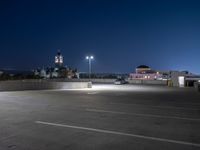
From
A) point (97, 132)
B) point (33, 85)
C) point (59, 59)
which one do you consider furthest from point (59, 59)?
point (97, 132)

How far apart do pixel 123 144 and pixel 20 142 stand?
2701mm

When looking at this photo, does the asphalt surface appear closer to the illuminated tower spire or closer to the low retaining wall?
the low retaining wall

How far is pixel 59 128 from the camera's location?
332 inches

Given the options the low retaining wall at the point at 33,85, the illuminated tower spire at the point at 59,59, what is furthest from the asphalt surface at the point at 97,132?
the illuminated tower spire at the point at 59,59

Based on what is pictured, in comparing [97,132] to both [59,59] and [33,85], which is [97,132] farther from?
[59,59]

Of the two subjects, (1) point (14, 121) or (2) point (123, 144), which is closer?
(2) point (123, 144)

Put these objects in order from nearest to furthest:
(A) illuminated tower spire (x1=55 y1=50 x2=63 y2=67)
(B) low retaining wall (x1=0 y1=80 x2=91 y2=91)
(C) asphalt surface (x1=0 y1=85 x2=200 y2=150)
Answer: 1. (C) asphalt surface (x1=0 y1=85 x2=200 y2=150)
2. (B) low retaining wall (x1=0 y1=80 x2=91 y2=91)
3. (A) illuminated tower spire (x1=55 y1=50 x2=63 y2=67)

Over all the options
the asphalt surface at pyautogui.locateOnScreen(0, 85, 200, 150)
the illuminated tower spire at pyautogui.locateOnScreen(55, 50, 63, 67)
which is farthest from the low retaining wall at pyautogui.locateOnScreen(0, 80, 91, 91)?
the illuminated tower spire at pyautogui.locateOnScreen(55, 50, 63, 67)

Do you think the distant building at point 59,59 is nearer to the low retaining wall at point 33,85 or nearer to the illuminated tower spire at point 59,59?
the illuminated tower spire at point 59,59

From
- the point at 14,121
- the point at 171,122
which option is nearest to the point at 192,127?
the point at 171,122

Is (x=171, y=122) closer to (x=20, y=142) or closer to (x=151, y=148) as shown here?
(x=151, y=148)

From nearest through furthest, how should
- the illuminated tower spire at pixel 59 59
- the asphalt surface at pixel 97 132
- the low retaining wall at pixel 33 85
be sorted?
1. the asphalt surface at pixel 97 132
2. the low retaining wall at pixel 33 85
3. the illuminated tower spire at pixel 59 59

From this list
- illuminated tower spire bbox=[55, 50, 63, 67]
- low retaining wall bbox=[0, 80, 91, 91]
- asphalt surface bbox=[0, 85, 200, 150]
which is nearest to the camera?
asphalt surface bbox=[0, 85, 200, 150]

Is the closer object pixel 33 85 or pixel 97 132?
pixel 97 132
